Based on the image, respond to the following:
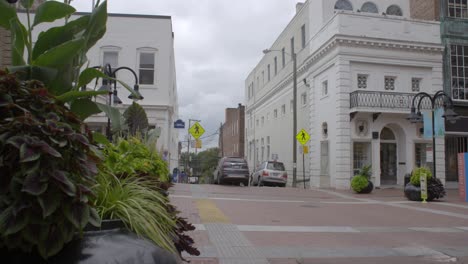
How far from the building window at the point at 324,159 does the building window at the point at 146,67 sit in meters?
10.4

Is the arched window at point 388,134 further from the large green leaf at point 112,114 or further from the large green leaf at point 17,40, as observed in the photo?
the large green leaf at point 17,40

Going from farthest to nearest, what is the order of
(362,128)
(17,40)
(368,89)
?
(368,89)
(362,128)
(17,40)

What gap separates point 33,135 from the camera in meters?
1.84

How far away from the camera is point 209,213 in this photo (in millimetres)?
11516

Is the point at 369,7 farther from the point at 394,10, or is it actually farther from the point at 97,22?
the point at 97,22

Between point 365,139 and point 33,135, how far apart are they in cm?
2249

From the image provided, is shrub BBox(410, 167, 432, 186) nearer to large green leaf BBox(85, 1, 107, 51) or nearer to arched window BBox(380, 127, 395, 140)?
arched window BBox(380, 127, 395, 140)

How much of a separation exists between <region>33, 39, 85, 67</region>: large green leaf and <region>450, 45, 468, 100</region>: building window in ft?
84.0

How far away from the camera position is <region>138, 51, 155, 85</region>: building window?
948 inches

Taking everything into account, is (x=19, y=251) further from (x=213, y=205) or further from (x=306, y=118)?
(x=306, y=118)

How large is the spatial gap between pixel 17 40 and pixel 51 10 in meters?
0.25

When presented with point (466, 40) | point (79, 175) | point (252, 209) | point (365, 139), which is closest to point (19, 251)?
point (79, 175)

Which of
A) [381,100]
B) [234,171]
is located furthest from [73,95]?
[381,100]

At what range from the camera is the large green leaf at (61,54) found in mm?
2119
